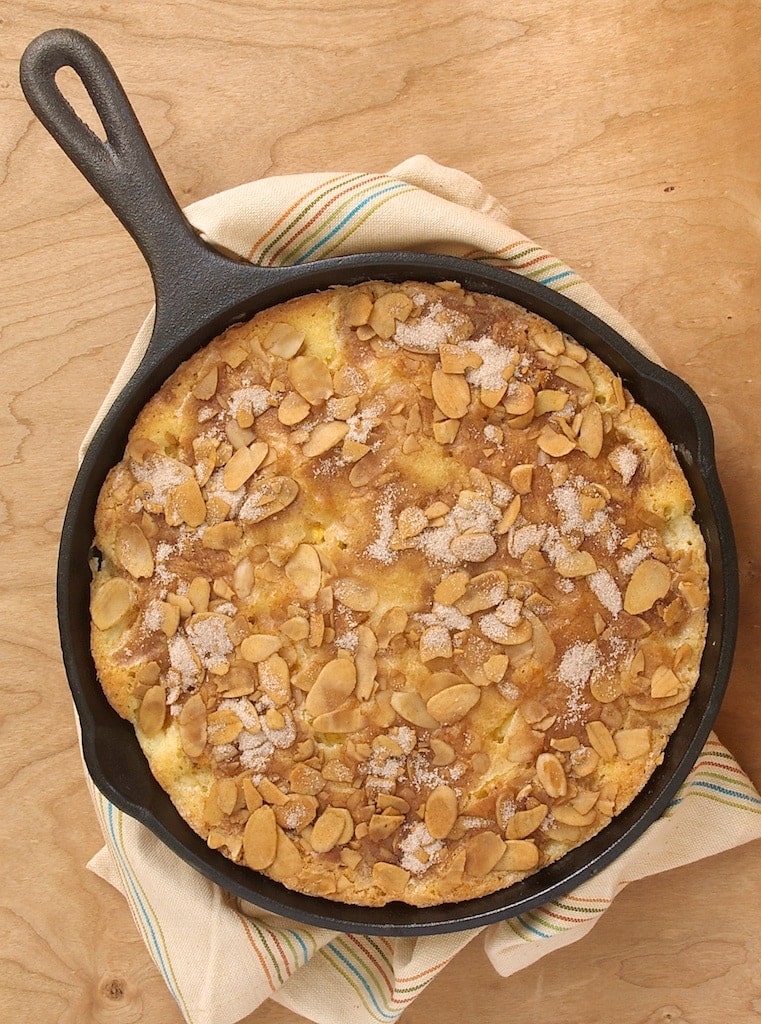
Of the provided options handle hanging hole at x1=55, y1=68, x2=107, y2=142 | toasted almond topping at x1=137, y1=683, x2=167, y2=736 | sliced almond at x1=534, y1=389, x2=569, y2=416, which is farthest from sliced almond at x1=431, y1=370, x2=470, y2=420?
handle hanging hole at x1=55, y1=68, x2=107, y2=142

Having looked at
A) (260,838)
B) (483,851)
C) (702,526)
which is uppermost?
(702,526)

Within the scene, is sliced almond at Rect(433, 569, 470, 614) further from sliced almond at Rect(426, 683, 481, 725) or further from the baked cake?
sliced almond at Rect(426, 683, 481, 725)

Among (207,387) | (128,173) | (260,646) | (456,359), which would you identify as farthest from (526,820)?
(128,173)

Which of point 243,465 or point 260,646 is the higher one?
point 243,465

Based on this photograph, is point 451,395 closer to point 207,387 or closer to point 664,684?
point 207,387

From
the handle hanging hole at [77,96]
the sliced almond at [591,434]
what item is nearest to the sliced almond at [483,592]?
the sliced almond at [591,434]

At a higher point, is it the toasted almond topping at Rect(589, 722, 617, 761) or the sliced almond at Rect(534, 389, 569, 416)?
the sliced almond at Rect(534, 389, 569, 416)
